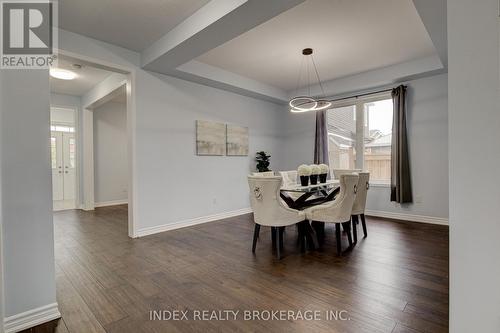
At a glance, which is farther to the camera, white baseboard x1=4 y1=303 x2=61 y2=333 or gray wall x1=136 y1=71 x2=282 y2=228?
gray wall x1=136 y1=71 x2=282 y2=228

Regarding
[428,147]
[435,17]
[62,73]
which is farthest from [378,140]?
[62,73]

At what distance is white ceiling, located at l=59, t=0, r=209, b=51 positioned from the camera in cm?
259

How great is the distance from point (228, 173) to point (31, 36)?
370 centimetres

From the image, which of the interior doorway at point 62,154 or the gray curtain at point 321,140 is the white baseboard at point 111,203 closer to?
the interior doorway at point 62,154

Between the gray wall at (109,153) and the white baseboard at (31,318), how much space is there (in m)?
5.37

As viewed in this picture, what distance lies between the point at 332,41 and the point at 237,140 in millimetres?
2663

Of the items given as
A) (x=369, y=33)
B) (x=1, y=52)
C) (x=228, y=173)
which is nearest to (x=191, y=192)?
(x=228, y=173)

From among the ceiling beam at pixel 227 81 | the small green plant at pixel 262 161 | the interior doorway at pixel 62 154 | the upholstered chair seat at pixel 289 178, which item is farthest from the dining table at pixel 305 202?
the interior doorway at pixel 62 154

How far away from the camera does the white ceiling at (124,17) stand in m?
2.59

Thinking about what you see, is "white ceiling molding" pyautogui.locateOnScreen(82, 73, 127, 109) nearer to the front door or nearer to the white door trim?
the white door trim

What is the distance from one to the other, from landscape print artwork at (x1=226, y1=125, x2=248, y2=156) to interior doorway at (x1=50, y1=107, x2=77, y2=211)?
5.03 meters

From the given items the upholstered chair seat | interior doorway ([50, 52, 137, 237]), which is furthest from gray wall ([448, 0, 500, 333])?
interior doorway ([50, 52, 137, 237])

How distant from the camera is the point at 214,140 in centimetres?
490

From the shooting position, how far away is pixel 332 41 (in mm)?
3527
